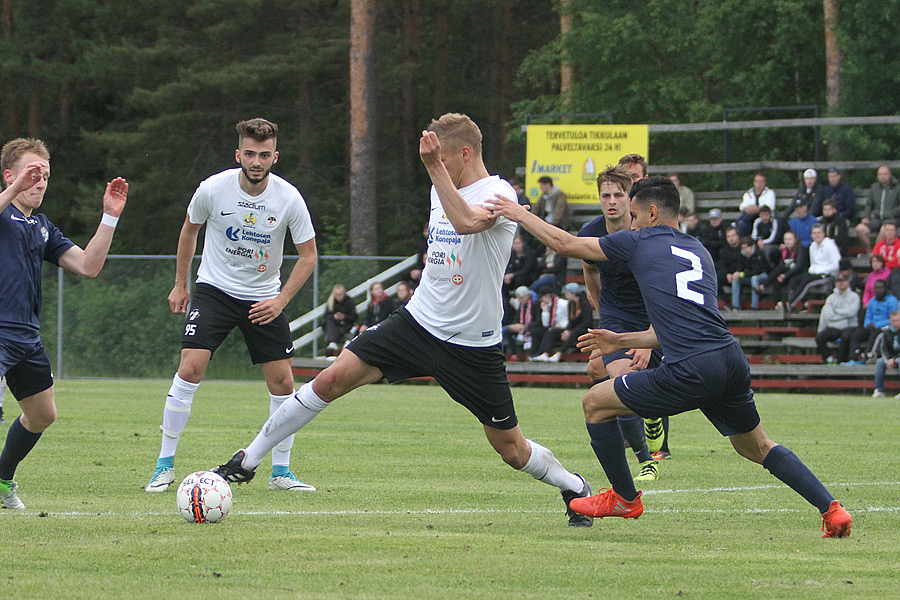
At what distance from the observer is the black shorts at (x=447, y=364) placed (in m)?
6.88

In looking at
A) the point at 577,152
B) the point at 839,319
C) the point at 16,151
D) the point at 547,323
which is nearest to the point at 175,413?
the point at 16,151

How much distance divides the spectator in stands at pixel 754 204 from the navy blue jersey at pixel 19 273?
59.4ft

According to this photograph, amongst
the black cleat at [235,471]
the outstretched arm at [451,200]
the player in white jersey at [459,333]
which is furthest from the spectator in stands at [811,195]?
the black cleat at [235,471]

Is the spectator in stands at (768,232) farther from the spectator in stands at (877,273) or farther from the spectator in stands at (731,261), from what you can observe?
the spectator in stands at (877,273)

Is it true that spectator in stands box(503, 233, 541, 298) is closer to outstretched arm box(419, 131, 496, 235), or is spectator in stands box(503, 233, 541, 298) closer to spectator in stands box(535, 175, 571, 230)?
spectator in stands box(535, 175, 571, 230)

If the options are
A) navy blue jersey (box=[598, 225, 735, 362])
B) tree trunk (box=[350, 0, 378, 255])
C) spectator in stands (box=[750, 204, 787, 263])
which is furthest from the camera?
tree trunk (box=[350, 0, 378, 255])

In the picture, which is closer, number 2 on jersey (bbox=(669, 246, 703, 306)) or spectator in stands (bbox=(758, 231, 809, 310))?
number 2 on jersey (bbox=(669, 246, 703, 306))

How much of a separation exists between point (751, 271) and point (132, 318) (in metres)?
12.4

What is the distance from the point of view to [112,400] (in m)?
18.5

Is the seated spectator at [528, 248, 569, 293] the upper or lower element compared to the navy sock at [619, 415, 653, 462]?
upper

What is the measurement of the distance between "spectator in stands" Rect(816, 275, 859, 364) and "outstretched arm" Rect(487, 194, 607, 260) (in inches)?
614

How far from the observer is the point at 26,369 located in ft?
23.0

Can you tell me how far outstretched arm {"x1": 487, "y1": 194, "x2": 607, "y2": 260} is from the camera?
6.35m

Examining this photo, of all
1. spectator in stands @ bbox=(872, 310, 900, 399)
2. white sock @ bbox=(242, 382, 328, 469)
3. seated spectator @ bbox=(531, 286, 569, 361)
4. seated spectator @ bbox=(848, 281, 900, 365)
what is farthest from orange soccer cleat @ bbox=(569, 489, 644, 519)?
seated spectator @ bbox=(531, 286, 569, 361)
